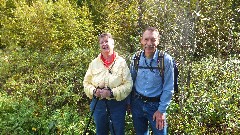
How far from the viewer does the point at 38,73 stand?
21.0 ft

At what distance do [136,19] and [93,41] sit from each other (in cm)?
120

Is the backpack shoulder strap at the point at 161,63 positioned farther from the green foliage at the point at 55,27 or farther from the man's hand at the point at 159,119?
the green foliage at the point at 55,27

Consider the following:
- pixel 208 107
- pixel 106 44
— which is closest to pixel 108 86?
pixel 106 44

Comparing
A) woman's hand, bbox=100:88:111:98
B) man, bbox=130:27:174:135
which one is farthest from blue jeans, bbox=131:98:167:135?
woman's hand, bbox=100:88:111:98

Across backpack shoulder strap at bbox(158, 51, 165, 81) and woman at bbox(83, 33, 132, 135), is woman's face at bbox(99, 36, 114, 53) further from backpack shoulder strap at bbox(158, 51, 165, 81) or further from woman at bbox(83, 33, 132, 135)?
backpack shoulder strap at bbox(158, 51, 165, 81)

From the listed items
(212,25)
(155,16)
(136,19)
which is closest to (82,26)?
(136,19)

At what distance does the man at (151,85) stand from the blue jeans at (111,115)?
19cm

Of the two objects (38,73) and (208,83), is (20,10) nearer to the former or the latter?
(38,73)

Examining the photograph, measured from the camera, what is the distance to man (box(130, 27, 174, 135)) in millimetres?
3127

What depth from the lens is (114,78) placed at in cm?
342

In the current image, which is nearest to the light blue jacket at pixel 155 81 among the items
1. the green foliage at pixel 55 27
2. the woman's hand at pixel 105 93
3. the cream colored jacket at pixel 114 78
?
the cream colored jacket at pixel 114 78

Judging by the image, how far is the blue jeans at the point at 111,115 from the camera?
138 inches

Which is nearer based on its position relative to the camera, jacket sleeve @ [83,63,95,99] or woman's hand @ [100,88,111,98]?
woman's hand @ [100,88,111,98]

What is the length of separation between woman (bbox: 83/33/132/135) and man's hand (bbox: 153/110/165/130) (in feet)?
1.31
